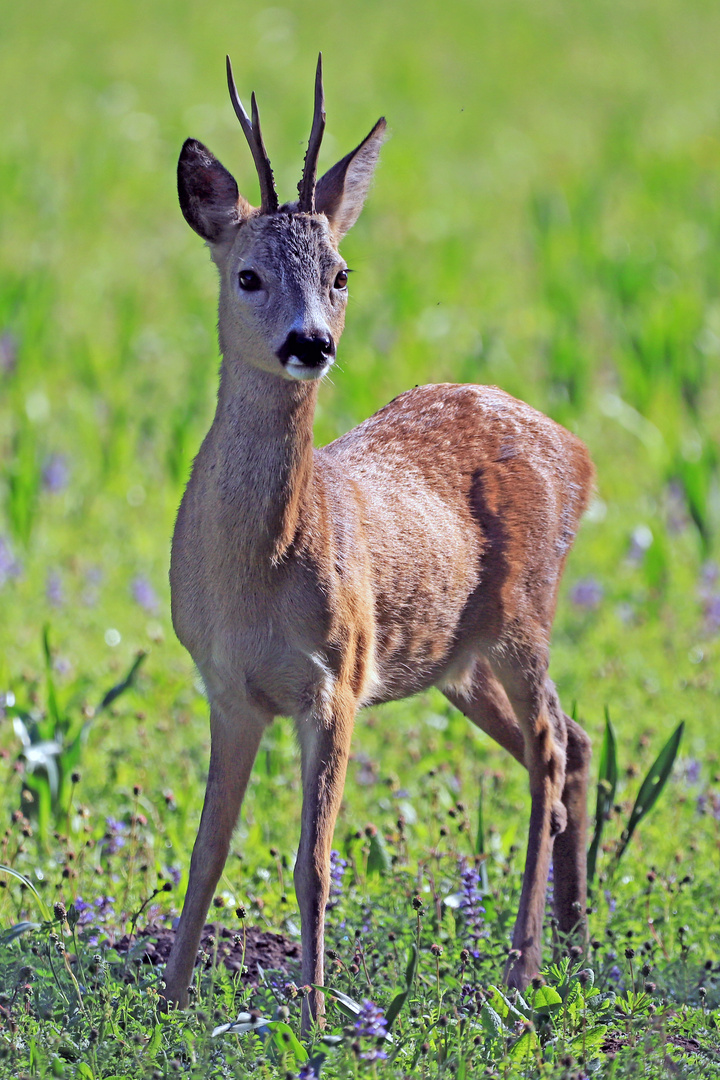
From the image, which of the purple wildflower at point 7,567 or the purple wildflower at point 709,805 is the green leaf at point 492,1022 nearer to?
the purple wildflower at point 709,805

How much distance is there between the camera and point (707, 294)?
37.7 ft

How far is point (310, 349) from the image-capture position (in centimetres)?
340

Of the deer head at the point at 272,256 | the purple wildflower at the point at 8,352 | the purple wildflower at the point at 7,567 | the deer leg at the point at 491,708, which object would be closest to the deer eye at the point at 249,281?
the deer head at the point at 272,256

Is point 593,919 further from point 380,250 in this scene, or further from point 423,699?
point 380,250

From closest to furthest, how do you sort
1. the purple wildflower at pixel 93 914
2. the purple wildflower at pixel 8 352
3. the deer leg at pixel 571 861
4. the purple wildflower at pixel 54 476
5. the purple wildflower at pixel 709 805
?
the purple wildflower at pixel 93 914, the deer leg at pixel 571 861, the purple wildflower at pixel 709 805, the purple wildflower at pixel 54 476, the purple wildflower at pixel 8 352

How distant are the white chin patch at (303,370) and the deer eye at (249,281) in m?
0.29

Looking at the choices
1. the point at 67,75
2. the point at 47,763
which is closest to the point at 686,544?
the point at 47,763

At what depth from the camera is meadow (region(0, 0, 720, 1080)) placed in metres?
3.68

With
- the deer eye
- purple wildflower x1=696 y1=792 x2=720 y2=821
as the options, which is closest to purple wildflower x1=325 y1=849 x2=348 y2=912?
purple wildflower x1=696 y1=792 x2=720 y2=821

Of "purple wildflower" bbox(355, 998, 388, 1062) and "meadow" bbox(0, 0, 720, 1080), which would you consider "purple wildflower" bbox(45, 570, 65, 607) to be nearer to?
"meadow" bbox(0, 0, 720, 1080)

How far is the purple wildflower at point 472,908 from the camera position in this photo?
415cm

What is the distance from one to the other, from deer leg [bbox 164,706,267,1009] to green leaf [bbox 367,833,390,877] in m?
0.79

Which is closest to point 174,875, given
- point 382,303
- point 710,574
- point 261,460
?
point 261,460

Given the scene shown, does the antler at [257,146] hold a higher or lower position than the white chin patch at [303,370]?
higher
